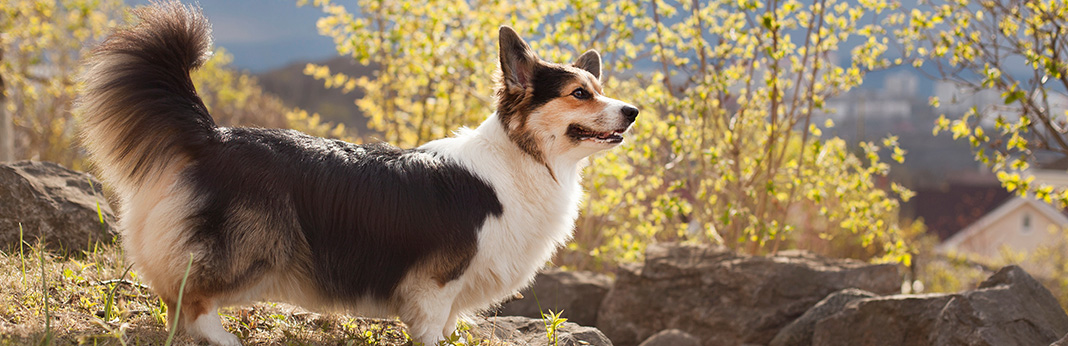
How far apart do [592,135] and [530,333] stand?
1279 mm

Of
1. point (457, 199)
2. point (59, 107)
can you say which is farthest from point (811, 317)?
point (59, 107)

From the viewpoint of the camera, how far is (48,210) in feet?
14.9

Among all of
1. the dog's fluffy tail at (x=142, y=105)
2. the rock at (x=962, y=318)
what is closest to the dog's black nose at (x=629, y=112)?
the dog's fluffy tail at (x=142, y=105)

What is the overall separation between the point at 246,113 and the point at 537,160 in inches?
852

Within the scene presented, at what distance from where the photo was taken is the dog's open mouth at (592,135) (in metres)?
3.54

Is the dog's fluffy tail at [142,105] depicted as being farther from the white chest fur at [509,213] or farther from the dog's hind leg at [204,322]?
the white chest fur at [509,213]

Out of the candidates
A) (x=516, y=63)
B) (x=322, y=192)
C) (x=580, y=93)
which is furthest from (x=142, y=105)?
(x=580, y=93)

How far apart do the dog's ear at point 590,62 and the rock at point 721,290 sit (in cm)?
254

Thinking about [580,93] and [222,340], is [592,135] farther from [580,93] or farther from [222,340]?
[222,340]

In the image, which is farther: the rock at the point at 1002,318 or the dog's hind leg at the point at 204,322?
the rock at the point at 1002,318

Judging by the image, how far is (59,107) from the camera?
43.0 ft

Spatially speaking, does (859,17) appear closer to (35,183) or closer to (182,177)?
(182,177)

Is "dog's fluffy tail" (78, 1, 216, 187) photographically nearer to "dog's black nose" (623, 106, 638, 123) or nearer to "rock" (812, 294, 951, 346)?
"dog's black nose" (623, 106, 638, 123)

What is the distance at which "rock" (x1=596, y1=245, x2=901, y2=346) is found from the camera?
5816 millimetres
